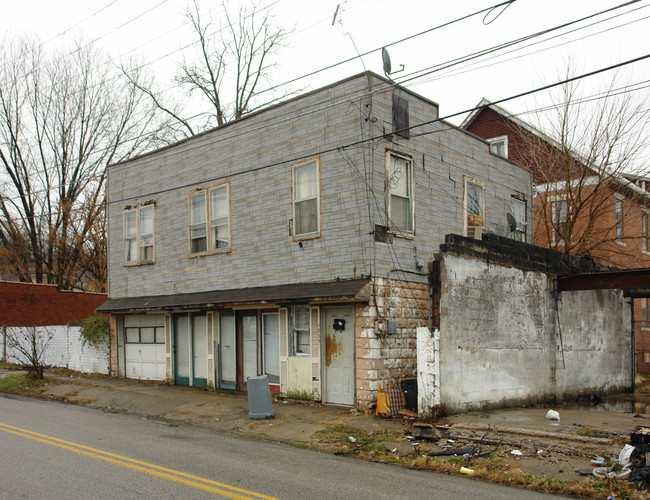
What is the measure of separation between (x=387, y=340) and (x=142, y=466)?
651cm

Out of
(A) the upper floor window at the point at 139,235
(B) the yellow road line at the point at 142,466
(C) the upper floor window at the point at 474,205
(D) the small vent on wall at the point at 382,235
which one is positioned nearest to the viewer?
(B) the yellow road line at the point at 142,466

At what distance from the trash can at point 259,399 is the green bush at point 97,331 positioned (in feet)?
33.1

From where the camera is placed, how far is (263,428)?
11.6 m

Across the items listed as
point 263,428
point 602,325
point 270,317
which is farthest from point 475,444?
point 602,325

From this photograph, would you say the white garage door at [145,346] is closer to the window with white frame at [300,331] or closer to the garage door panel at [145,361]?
the garage door panel at [145,361]

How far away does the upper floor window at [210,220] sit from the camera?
645 inches

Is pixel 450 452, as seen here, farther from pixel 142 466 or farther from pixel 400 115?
pixel 400 115

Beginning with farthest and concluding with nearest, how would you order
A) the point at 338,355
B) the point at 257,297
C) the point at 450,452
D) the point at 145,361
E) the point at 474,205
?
the point at 145,361 < the point at 474,205 < the point at 257,297 < the point at 338,355 < the point at 450,452

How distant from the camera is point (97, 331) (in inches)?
821

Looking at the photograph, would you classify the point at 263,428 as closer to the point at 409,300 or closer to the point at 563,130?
the point at 409,300

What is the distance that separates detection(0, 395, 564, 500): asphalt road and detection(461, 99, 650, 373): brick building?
1130 centimetres

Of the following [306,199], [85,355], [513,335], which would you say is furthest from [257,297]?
[85,355]

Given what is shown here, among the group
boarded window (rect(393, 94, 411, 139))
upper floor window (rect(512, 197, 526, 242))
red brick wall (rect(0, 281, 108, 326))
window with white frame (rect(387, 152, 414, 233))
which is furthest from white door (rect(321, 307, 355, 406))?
red brick wall (rect(0, 281, 108, 326))

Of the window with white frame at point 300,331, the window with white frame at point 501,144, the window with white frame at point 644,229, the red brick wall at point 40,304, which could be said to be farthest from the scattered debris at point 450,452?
the window with white frame at point 501,144
